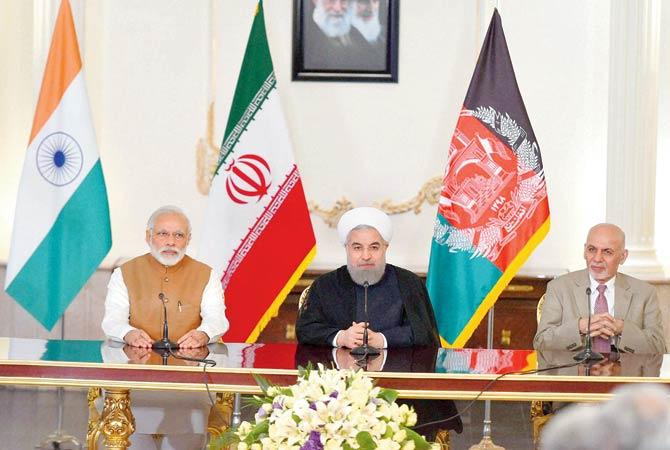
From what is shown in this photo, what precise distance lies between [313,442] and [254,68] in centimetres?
400

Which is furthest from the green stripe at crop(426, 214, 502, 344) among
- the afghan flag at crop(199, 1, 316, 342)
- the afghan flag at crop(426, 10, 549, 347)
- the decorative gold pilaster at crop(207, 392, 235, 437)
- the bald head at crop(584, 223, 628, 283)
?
the decorative gold pilaster at crop(207, 392, 235, 437)

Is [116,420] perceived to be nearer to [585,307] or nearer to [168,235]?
[168,235]

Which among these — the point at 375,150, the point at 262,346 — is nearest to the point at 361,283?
the point at 262,346

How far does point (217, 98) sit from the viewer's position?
7074mm

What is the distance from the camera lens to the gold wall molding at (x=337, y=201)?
277 inches

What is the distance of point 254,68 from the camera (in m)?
6.14

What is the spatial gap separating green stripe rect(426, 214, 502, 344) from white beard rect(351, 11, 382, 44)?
1.69 m

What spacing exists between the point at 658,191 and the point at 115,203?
3531mm

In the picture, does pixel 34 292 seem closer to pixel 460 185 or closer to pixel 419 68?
pixel 460 185

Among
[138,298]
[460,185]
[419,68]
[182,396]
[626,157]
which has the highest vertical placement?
[419,68]

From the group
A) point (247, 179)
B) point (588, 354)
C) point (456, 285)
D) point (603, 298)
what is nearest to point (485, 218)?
point (456, 285)

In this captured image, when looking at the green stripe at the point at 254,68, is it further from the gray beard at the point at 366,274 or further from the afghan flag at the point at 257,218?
the gray beard at the point at 366,274

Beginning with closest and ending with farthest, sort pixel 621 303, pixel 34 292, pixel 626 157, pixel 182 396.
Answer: pixel 182 396 → pixel 621 303 → pixel 34 292 → pixel 626 157

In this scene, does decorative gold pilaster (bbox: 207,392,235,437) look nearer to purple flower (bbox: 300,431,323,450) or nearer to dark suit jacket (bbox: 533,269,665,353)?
dark suit jacket (bbox: 533,269,665,353)
